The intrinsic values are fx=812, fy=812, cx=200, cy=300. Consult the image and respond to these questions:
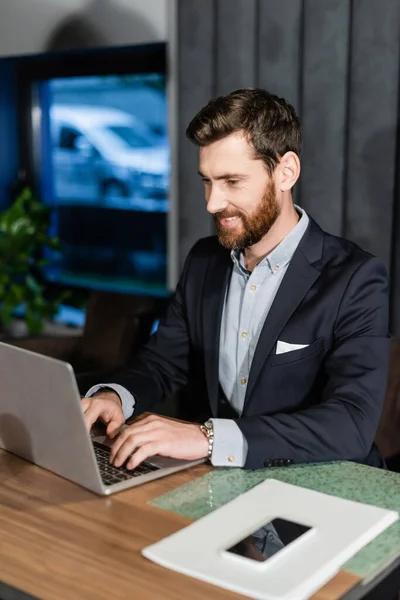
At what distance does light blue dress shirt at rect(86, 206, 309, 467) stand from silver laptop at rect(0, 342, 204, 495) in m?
0.53

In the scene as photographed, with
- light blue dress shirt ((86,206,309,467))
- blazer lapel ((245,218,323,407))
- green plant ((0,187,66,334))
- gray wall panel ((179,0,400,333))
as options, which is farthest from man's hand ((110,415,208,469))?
green plant ((0,187,66,334))

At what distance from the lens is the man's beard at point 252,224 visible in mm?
2002

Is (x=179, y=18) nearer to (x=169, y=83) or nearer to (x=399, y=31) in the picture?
(x=169, y=83)

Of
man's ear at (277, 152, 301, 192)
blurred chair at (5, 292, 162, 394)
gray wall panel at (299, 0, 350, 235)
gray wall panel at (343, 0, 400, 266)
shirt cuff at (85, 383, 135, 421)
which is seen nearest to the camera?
shirt cuff at (85, 383, 135, 421)

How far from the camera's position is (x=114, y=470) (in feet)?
5.11

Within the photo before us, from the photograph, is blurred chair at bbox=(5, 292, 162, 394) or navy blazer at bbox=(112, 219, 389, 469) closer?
navy blazer at bbox=(112, 219, 389, 469)

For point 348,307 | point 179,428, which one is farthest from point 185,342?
point 179,428

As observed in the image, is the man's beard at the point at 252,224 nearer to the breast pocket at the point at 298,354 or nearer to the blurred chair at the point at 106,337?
the breast pocket at the point at 298,354

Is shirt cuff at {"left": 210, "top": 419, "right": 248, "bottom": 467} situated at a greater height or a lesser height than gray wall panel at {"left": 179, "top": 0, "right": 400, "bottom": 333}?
lesser

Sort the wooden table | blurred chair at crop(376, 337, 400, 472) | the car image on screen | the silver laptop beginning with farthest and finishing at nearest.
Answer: the car image on screen
blurred chair at crop(376, 337, 400, 472)
the silver laptop
the wooden table

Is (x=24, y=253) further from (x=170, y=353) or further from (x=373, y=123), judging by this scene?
(x=170, y=353)

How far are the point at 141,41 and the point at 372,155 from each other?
1326 mm

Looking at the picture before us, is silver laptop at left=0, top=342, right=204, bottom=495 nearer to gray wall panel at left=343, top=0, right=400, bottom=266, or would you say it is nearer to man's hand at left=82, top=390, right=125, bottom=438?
man's hand at left=82, top=390, right=125, bottom=438

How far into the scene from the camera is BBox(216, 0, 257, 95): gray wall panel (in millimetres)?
3264
